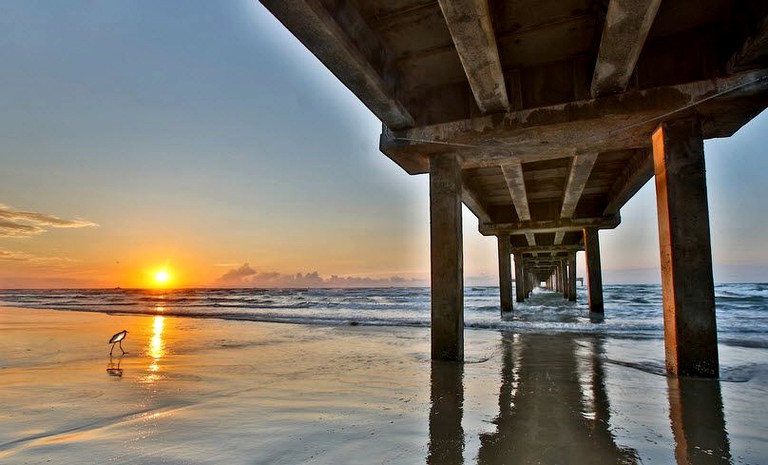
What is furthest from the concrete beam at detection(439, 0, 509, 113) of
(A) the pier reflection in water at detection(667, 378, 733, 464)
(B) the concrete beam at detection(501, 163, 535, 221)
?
(A) the pier reflection in water at detection(667, 378, 733, 464)

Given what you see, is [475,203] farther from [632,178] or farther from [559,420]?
[559,420]

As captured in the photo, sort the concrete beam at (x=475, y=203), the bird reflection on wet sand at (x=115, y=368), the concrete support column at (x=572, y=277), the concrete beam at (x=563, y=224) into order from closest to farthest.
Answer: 1. the bird reflection on wet sand at (x=115, y=368)
2. the concrete beam at (x=475, y=203)
3. the concrete beam at (x=563, y=224)
4. the concrete support column at (x=572, y=277)

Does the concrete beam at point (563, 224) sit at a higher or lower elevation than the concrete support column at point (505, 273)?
higher

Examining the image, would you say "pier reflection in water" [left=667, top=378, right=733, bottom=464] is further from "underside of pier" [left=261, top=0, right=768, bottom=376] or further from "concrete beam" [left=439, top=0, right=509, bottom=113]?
"concrete beam" [left=439, top=0, right=509, bottom=113]

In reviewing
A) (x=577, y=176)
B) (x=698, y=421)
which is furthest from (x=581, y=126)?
(x=698, y=421)

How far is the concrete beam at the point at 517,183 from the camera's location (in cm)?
791

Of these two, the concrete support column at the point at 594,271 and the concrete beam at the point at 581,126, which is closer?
the concrete beam at the point at 581,126

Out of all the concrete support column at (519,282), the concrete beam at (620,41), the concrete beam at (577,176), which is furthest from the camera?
the concrete support column at (519,282)

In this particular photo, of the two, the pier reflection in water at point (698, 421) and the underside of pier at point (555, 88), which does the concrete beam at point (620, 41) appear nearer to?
the underside of pier at point (555, 88)

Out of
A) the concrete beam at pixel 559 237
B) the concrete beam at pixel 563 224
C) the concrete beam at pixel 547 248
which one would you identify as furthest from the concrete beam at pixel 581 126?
the concrete beam at pixel 547 248

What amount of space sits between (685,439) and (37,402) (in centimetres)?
608

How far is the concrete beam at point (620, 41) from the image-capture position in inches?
134

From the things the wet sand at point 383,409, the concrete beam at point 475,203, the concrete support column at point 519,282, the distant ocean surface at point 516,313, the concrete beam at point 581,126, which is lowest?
the distant ocean surface at point 516,313

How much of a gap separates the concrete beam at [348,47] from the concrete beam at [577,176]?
383 centimetres
